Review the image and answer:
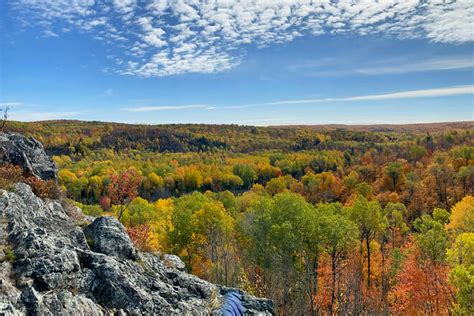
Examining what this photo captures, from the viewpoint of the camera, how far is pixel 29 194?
13414 millimetres

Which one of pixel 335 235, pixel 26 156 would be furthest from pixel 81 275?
pixel 335 235

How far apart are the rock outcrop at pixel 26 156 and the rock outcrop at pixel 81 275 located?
3.95m

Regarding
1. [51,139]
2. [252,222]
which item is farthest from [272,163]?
[252,222]

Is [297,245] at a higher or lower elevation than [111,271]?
lower

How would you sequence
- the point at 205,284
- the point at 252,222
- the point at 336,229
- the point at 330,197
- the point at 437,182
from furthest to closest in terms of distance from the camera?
the point at 330,197, the point at 437,182, the point at 252,222, the point at 336,229, the point at 205,284

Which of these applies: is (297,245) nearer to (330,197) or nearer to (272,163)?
(330,197)

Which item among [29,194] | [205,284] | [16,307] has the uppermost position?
[29,194]

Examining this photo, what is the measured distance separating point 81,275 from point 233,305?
17.1ft

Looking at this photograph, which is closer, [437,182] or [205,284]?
[205,284]

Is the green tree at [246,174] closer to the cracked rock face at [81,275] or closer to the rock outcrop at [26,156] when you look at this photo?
the rock outcrop at [26,156]

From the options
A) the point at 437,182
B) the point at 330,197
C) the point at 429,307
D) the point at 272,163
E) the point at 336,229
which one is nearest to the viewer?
the point at 336,229

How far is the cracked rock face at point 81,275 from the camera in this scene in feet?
28.2

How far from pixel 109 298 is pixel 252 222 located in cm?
2970

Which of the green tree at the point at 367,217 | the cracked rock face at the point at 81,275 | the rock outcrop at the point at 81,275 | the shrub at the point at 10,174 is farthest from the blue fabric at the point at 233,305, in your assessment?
the green tree at the point at 367,217
